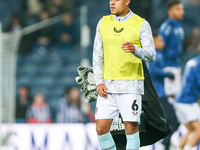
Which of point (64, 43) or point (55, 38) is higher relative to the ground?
point (55, 38)

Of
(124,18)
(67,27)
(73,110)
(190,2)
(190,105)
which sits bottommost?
(73,110)

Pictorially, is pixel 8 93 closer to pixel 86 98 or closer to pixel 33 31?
pixel 86 98

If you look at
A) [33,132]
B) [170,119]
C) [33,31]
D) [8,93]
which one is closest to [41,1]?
[33,31]

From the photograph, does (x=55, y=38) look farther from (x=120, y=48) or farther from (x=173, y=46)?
(x=120, y=48)

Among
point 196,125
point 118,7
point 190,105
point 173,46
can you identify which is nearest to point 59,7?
point 173,46

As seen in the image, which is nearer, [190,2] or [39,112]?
[39,112]

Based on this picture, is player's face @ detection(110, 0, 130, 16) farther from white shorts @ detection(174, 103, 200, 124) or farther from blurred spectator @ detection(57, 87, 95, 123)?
blurred spectator @ detection(57, 87, 95, 123)

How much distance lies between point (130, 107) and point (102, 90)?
0.26m

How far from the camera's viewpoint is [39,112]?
7879 millimetres

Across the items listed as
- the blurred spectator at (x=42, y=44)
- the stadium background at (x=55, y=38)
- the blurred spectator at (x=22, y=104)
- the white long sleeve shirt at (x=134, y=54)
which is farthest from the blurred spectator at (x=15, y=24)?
the white long sleeve shirt at (x=134, y=54)

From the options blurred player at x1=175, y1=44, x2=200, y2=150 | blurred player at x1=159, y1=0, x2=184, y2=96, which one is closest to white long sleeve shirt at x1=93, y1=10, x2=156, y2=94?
blurred player at x1=175, y1=44, x2=200, y2=150

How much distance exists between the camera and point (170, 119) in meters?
5.05

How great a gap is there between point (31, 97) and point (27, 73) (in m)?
0.99

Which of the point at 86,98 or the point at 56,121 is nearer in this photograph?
the point at 86,98
